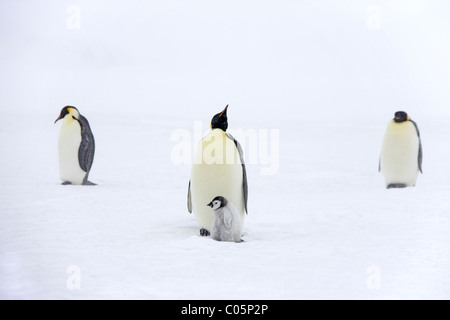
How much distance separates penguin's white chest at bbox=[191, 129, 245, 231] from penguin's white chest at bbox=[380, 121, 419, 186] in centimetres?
281

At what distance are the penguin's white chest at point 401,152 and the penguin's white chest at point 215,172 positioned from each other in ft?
9.21

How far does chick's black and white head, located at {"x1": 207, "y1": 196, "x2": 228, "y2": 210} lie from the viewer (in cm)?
343

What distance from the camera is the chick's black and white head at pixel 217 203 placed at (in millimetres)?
3432

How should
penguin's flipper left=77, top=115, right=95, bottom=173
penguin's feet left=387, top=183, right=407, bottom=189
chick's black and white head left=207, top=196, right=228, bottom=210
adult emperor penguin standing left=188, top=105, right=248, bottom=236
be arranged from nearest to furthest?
1. chick's black and white head left=207, top=196, right=228, bottom=210
2. adult emperor penguin standing left=188, top=105, right=248, bottom=236
3. penguin's flipper left=77, top=115, right=95, bottom=173
4. penguin's feet left=387, top=183, right=407, bottom=189

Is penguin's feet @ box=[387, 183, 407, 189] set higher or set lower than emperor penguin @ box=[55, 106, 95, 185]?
lower

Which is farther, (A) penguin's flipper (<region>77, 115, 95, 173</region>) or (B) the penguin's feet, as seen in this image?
(B) the penguin's feet

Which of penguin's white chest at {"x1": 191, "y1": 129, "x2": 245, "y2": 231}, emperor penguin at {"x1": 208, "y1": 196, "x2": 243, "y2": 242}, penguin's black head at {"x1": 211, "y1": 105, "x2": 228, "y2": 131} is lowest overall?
emperor penguin at {"x1": 208, "y1": 196, "x2": 243, "y2": 242}

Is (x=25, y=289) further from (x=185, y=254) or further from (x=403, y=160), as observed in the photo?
(x=403, y=160)

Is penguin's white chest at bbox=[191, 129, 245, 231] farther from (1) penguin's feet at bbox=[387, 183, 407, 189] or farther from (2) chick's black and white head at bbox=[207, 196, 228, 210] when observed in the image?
(1) penguin's feet at bbox=[387, 183, 407, 189]

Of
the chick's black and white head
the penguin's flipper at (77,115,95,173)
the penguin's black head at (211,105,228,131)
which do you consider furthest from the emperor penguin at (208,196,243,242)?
the penguin's flipper at (77,115,95,173)

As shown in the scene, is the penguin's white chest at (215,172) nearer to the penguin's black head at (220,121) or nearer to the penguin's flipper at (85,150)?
the penguin's black head at (220,121)

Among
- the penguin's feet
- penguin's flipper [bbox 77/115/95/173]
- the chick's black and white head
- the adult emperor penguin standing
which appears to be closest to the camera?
the chick's black and white head

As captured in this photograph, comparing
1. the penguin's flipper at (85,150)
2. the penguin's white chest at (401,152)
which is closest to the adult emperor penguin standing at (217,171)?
the penguin's flipper at (85,150)

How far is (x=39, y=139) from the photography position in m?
10.9
